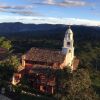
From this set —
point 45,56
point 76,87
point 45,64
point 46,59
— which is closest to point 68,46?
point 45,56

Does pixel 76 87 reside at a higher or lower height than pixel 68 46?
lower

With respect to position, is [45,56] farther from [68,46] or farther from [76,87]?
[76,87]

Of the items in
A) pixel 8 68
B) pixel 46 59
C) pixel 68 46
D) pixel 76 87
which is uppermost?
pixel 68 46

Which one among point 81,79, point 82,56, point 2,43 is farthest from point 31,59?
point 82,56

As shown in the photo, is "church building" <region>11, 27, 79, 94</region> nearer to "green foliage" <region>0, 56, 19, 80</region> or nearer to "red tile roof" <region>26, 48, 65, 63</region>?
"red tile roof" <region>26, 48, 65, 63</region>

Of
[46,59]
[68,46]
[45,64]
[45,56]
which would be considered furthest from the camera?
[68,46]

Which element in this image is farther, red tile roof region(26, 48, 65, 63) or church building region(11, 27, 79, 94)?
red tile roof region(26, 48, 65, 63)

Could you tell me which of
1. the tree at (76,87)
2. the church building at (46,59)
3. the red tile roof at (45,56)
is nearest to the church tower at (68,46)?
the church building at (46,59)

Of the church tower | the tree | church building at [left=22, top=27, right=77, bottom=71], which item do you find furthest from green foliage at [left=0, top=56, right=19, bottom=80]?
the tree

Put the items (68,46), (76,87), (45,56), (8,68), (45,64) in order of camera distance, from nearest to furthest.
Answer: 1. (76,87)
2. (8,68)
3. (45,64)
4. (45,56)
5. (68,46)

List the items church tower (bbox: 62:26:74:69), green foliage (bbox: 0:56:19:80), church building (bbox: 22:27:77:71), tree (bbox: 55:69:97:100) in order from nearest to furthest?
tree (bbox: 55:69:97:100)
green foliage (bbox: 0:56:19:80)
church building (bbox: 22:27:77:71)
church tower (bbox: 62:26:74:69)
